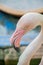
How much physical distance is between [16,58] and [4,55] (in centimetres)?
9

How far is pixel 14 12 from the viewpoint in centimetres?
191

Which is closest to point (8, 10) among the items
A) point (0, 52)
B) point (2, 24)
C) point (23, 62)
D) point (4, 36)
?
point (2, 24)

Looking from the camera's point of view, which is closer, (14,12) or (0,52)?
(0,52)

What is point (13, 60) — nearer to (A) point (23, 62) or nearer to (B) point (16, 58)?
(B) point (16, 58)

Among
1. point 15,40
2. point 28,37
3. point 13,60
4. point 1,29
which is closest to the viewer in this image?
point 15,40

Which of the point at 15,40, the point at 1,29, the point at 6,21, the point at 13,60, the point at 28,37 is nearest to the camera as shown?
Result: the point at 15,40

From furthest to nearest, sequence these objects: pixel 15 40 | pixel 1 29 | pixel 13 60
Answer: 1. pixel 1 29
2. pixel 13 60
3. pixel 15 40

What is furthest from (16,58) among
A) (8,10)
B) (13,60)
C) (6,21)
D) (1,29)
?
(8,10)

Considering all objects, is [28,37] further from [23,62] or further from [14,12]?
[23,62]

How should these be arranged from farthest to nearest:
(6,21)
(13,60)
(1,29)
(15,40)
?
(6,21), (1,29), (13,60), (15,40)

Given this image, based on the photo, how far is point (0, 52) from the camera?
140cm

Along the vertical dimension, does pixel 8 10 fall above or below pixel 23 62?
above

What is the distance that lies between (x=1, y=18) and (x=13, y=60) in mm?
641

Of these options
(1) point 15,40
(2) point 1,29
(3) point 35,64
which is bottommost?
(3) point 35,64
